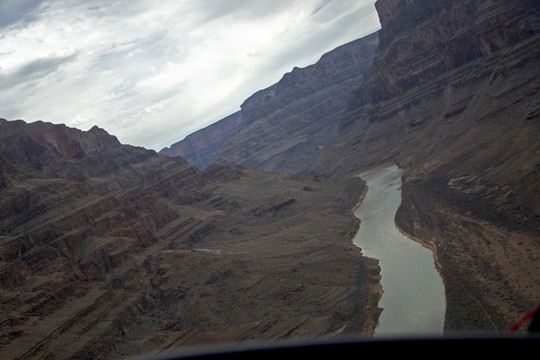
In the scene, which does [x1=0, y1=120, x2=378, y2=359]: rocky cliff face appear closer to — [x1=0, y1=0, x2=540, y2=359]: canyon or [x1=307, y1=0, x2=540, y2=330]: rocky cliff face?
[x1=0, y1=0, x2=540, y2=359]: canyon

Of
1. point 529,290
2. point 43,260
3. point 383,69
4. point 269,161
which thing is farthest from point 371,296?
point 269,161

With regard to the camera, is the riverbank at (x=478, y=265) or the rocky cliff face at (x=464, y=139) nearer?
the riverbank at (x=478, y=265)

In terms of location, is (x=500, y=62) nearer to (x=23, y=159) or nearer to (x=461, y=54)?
(x=461, y=54)

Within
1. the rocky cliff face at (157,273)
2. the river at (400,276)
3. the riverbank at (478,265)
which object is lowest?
the river at (400,276)

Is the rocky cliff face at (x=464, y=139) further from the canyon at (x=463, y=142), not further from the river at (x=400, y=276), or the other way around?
the river at (x=400, y=276)

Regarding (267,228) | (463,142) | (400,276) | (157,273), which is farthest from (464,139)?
(157,273)

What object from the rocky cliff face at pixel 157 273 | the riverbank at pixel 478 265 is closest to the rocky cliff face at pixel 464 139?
the riverbank at pixel 478 265
